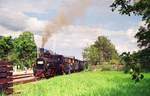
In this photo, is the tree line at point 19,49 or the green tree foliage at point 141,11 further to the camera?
the tree line at point 19,49

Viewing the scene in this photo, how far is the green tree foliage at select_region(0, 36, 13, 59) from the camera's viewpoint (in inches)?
2565

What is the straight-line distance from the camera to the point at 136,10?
1009cm

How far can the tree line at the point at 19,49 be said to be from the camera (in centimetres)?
6256

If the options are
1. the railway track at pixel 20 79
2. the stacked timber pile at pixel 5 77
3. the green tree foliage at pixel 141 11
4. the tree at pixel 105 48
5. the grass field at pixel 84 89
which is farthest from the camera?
the tree at pixel 105 48

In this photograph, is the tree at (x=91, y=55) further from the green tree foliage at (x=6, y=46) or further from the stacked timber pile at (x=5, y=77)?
the stacked timber pile at (x=5, y=77)

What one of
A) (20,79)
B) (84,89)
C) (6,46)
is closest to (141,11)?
(84,89)

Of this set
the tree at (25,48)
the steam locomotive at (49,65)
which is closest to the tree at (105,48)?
the tree at (25,48)

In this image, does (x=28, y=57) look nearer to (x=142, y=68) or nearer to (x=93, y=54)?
(x=93, y=54)

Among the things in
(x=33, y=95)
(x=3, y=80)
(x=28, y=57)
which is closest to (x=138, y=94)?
(x=33, y=95)

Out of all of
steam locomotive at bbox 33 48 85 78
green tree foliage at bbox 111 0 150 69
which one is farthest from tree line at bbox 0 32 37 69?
green tree foliage at bbox 111 0 150 69

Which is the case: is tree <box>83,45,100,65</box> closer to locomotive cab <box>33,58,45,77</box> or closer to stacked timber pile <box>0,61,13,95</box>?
locomotive cab <box>33,58,45,77</box>

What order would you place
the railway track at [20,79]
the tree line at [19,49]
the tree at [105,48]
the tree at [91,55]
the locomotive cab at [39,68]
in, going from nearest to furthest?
the railway track at [20,79] → the locomotive cab at [39,68] → the tree line at [19,49] → the tree at [91,55] → the tree at [105,48]

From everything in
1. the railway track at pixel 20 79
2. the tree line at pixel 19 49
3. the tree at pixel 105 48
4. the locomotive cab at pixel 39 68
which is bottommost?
the railway track at pixel 20 79

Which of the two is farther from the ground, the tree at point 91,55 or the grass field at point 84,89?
the tree at point 91,55
